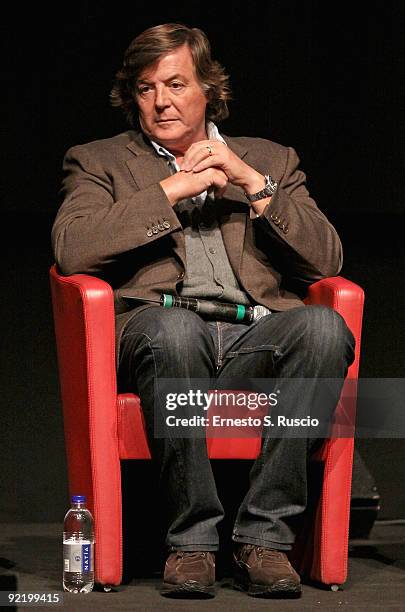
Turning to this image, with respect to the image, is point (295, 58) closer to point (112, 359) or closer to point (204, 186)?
point (204, 186)

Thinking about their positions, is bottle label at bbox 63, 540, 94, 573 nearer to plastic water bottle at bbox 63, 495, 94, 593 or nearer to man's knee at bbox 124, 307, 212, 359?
plastic water bottle at bbox 63, 495, 94, 593

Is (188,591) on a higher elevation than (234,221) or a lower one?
lower

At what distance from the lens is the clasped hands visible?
291 cm

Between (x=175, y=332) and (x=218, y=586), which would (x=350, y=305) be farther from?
(x=218, y=586)

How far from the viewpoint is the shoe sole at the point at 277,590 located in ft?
8.47

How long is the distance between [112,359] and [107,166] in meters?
0.57

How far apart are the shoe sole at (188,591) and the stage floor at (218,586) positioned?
19mm

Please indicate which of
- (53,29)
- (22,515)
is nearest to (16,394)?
(22,515)

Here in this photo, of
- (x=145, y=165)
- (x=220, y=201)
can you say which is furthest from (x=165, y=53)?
(x=220, y=201)

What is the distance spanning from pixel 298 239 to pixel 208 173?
0.27 metres

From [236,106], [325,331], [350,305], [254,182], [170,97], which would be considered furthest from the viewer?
[236,106]

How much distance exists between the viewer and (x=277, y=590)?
2582mm

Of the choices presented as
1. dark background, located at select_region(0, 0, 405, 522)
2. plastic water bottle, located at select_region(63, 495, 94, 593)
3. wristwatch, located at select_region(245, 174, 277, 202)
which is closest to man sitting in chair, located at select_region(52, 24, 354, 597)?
wristwatch, located at select_region(245, 174, 277, 202)

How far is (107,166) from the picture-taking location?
3.06 m
